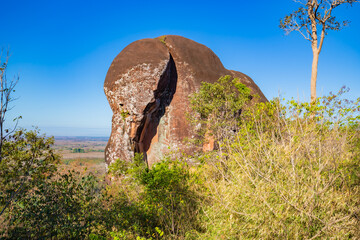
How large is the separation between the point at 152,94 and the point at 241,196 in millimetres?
10725

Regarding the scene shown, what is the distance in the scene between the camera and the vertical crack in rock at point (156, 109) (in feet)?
50.8

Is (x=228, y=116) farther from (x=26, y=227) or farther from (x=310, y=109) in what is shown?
(x=26, y=227)

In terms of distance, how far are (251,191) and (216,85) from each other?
9.42 meters

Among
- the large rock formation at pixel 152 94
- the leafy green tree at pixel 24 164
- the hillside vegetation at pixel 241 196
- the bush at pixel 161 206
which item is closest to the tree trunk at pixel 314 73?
the large rock formation at pixel 152 94

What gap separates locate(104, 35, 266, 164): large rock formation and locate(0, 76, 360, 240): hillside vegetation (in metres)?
6.14

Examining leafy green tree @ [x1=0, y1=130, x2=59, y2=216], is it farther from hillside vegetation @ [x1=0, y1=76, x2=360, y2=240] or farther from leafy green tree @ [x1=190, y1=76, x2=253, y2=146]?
leafy green tree @ [x1=190, y1=76, x2=253, y2=146]

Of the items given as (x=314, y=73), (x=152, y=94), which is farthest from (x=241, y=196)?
(x=314, y=73)

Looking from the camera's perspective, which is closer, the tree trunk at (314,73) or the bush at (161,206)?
the bush at (161,206)

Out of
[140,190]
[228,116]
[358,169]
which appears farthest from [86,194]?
[228,116]

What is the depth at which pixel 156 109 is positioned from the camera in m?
16.3

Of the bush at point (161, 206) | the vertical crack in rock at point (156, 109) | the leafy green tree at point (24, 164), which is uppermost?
the vertical crack in rock at point (156, 109)

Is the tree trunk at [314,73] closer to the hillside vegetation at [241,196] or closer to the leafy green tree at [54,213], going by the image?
the hillside vegetation at [241,196]

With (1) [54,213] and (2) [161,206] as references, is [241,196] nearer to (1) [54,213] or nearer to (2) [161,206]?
(2) [161,206]

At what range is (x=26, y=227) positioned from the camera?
5957 millimetres
